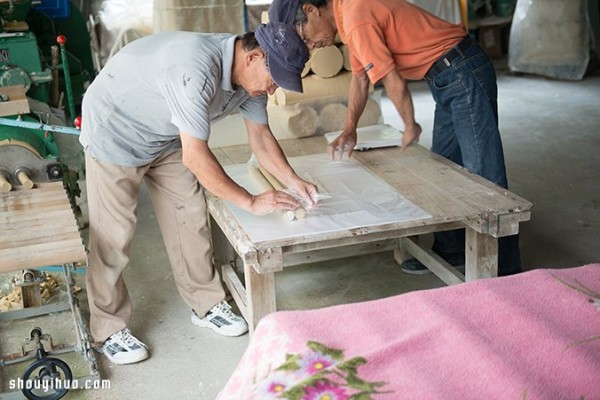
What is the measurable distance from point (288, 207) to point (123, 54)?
2.84 ft

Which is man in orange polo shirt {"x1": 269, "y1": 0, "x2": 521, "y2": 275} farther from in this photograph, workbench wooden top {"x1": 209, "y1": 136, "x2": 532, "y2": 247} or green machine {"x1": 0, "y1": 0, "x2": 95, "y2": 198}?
green machine {"x1": 0, "y1": 0, "x2": 95, "y2": 198}

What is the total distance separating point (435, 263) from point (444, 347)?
72.1 inches

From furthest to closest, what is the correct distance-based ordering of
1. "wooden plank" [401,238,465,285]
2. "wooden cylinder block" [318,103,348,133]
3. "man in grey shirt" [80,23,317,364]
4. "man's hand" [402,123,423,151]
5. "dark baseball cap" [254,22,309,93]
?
"wooden cylinder block" [318,103,348,133]
"man's hand" [402,123,423,151]
"wooden plank" [401,238,465,285]
"man in grey shirt" [80,23,317,364]
"dark baseball cap" [254,22,309,93]

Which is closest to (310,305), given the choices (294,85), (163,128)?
(163,128)

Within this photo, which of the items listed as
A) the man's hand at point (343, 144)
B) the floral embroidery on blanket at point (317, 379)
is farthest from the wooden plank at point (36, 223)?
the floral embroidery on blanket at point (317, 379)

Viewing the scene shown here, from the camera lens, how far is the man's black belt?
11.0ft

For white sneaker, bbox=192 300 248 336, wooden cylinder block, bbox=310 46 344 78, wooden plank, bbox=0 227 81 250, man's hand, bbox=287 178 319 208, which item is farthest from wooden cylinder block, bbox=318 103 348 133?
wooden plank, bbox=0 227 81 250

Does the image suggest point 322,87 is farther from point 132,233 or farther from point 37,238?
point 37,238

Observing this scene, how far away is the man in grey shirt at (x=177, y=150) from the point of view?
257 cm

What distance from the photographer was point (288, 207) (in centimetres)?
273

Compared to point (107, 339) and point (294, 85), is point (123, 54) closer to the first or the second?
point (294, 85)

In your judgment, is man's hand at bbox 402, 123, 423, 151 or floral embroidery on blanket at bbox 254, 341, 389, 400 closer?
floral embroidery on blanket at bbox 254, 341, 389, 400

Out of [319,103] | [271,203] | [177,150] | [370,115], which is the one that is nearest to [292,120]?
[319,103]

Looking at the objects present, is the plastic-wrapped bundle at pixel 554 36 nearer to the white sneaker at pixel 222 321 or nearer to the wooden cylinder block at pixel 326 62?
the wooden cylinder block at pixel 326 62
